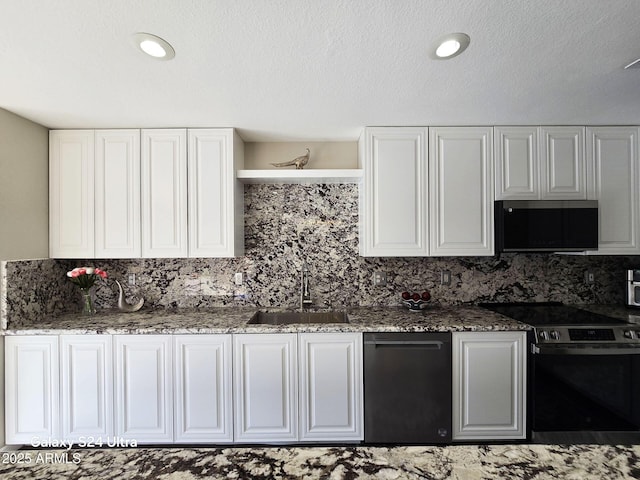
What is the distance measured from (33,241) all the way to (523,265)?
13.4 feet

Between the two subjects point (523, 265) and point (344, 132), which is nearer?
point (344, 132)

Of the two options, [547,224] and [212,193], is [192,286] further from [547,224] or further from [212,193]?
[547,224]

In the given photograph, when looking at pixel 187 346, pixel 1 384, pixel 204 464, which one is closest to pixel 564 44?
pixel 204 464

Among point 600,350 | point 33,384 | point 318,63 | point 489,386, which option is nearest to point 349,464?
point 318,63

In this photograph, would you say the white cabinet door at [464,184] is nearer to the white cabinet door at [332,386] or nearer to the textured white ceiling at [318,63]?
the textured white ceiling at [318,63]

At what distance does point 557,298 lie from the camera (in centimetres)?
280

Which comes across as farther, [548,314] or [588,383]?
[548,314]

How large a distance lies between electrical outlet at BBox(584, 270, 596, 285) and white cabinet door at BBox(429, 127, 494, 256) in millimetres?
1150

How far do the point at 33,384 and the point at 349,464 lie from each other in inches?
100

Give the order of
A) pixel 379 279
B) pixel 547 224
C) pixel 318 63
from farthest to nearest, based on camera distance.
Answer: pixel 379 279
pixel 547 224
pixel 318 63

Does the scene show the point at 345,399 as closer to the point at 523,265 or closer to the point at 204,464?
the point at 204,464

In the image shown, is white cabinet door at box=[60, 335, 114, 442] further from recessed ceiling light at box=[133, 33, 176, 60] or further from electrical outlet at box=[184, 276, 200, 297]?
recessed ceiling light at box=[133, 33, 176, 60]

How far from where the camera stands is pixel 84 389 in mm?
2119

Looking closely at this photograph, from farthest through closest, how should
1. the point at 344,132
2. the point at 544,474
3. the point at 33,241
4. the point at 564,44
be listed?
1. the point at 344,132
2. the point at 33,241
3. the point at 564,44
4. the point at 544,474
